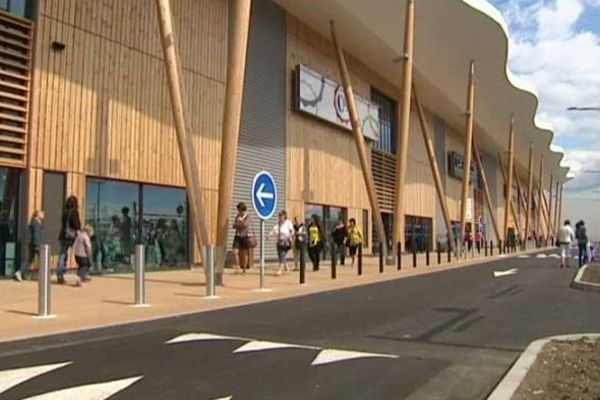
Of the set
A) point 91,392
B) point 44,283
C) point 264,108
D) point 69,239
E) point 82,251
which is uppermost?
point 264,108

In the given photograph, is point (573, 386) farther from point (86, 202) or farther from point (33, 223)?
point (86, 202)

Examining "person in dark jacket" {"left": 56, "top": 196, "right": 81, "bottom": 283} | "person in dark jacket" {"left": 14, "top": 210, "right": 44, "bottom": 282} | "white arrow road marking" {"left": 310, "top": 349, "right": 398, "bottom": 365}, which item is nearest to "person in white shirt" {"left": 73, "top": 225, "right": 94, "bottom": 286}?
"person in dark jacket" {"left": 56, "top": 196, "right": 81, "bottom": 283}

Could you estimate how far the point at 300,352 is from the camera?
25.9ft

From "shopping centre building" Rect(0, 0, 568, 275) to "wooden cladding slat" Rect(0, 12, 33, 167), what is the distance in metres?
0.03

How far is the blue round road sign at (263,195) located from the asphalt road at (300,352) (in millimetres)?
2345

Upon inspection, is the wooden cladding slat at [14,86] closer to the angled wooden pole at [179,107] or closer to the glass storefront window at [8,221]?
the glass storefront window at [8,221]

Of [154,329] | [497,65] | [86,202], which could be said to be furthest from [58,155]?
[497,65]

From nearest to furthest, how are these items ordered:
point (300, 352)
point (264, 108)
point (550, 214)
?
point (300, 352), point (264, 108), point (550, 214)

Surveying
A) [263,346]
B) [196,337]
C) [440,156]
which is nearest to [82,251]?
[196,337]

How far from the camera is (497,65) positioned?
4831 centimetres

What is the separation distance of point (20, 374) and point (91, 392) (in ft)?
3.34

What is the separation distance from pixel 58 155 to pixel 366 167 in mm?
15405

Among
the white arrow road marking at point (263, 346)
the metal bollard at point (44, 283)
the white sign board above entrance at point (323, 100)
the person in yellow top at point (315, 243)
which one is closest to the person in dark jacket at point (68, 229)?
the metal bollard at point (44, 283)

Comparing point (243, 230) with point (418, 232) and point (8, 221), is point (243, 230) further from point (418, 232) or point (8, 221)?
point (418, 232)
